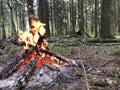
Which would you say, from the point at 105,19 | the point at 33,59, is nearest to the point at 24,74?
the point at 33,59

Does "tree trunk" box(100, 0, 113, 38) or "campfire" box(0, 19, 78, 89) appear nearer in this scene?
"campfire" box(0, 19, 78, 89)

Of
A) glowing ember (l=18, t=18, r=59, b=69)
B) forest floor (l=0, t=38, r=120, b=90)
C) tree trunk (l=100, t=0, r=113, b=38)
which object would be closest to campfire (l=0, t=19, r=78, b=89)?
glowing ember (l=18, t=18, r=59, b=69)

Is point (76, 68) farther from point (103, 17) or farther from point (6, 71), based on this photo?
point (103, 17)

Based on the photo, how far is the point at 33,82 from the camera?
26.4ft

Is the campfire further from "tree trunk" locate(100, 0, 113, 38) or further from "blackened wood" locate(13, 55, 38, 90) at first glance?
"tree trunk" locate(100, 0, 113, 38)

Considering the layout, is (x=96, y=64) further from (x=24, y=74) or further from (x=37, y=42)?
(x=24, y=74)

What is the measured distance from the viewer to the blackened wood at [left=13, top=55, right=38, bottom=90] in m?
7.78

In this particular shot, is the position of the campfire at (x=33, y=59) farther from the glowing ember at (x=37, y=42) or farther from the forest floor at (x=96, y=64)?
the forest floor at (x=96, y=64)

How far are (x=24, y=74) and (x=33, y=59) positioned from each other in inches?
37.1

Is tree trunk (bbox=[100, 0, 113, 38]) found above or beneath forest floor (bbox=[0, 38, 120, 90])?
above

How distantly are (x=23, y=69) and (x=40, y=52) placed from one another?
1.12m

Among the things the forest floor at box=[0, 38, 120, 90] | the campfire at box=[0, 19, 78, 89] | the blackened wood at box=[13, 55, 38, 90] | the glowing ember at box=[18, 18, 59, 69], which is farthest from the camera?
the glowing ember at box=[18, 18, 59, 69]

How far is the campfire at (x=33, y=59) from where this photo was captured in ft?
28.9

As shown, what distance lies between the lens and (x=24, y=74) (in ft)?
27.6
